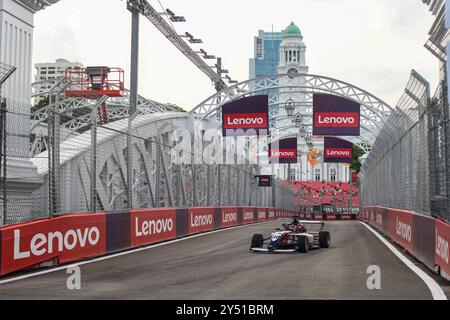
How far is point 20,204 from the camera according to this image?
35.8 ft

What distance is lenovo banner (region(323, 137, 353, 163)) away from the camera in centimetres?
4672

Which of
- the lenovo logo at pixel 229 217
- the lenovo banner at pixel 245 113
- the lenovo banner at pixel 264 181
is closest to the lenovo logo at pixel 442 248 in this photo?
the lenovo logo at pixel 229 217

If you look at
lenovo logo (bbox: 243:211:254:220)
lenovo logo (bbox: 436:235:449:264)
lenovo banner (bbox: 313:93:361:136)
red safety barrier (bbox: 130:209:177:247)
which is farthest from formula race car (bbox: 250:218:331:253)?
lenovo banner (bbox: 313:93:361:136)

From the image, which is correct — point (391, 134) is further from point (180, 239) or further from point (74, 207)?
point (74, 207)

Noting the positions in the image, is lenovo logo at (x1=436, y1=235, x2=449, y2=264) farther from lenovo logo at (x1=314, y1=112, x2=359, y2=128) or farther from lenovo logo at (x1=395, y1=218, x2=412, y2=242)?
lenovo logo at (x1=314, y1=112, x2=359, y2=128)

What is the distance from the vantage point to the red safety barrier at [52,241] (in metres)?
10.0

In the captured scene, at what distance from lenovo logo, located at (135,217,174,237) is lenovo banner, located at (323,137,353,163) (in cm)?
2926

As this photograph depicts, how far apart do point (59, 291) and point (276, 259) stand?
17.3ft

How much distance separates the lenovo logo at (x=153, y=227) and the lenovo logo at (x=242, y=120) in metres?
14.6

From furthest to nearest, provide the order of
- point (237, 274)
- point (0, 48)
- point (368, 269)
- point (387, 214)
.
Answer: point (387, 214), point (0, 48), point (368, 269), point (237, 274)

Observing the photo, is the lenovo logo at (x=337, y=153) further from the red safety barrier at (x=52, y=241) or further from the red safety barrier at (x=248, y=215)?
the red safety barrier at (x=52, y=241)

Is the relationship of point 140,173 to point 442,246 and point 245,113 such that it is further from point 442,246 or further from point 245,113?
point 245,113

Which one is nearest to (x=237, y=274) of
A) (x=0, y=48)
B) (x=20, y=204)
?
(x=20, y=204)

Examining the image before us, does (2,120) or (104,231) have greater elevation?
(2,120)
